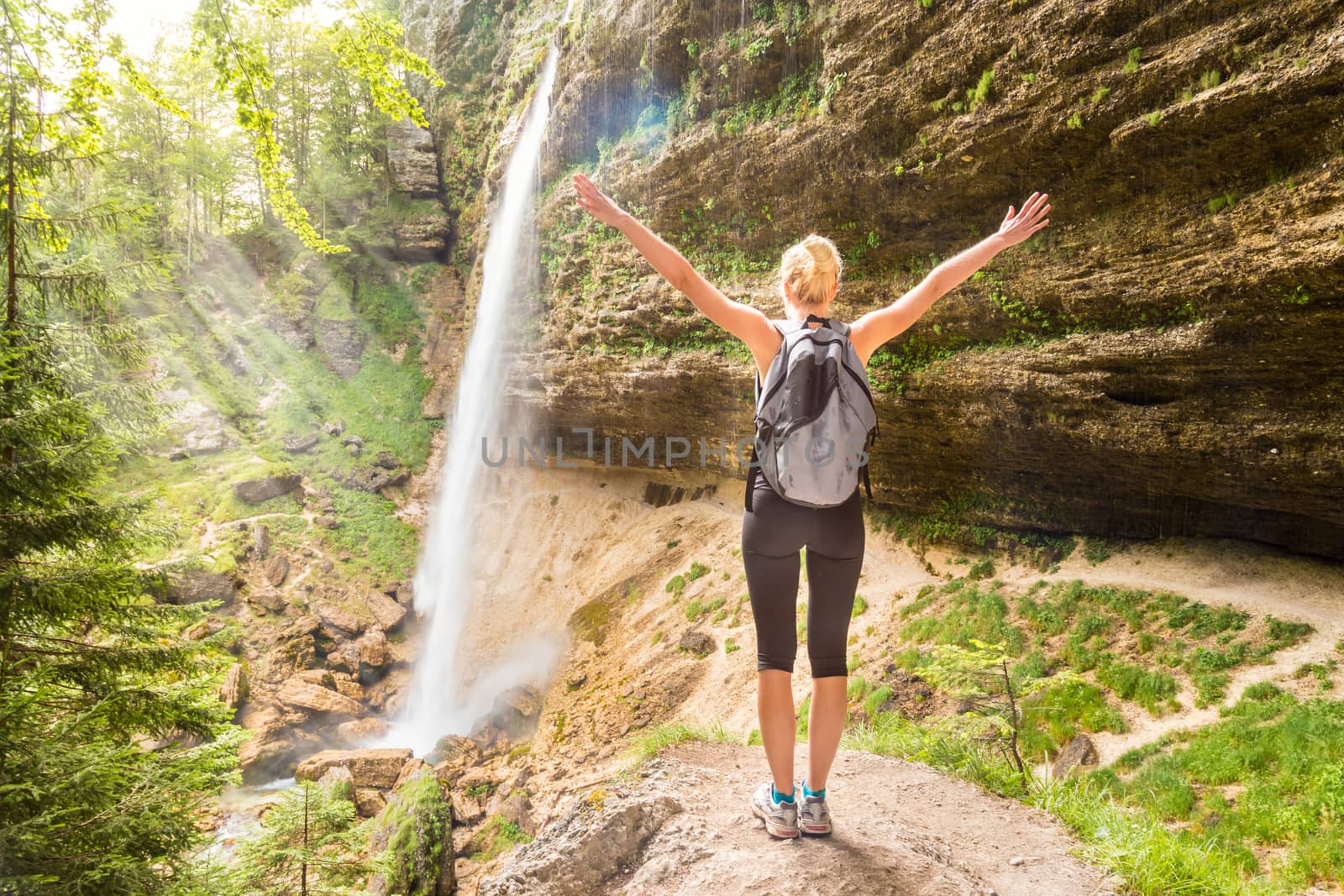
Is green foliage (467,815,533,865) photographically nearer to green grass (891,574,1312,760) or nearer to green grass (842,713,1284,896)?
green grass (891,574,1312,760)

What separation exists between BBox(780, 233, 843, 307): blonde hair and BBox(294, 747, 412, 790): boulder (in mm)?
12409

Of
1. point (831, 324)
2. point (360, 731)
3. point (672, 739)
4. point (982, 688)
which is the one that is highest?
point (831, 324)

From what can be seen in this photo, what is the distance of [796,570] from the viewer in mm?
2441

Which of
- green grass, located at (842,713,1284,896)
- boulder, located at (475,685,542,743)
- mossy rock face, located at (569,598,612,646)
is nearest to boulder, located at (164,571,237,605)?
boulder, located at (475,685,542,743)

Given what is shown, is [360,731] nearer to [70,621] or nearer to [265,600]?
[265,600]

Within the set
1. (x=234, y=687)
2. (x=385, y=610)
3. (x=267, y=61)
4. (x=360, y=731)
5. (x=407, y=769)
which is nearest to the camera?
(x=267, y=61)

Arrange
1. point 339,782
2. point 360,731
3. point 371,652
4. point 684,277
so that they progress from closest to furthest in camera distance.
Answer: point 684,277, point 339,782, point 360,731, point 371,652

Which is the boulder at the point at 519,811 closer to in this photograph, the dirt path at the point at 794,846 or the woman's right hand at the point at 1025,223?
the dirt path at the point at 794,846

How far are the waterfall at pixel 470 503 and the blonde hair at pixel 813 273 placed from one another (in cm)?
1346

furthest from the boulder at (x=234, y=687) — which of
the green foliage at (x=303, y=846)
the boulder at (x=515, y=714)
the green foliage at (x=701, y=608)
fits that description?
the green foliage at (x=701, y=608)

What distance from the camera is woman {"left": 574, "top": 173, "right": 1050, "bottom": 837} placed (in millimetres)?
2379

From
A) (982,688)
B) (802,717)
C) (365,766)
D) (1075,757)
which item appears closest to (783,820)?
(982,688)

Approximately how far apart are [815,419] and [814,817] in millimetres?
1660

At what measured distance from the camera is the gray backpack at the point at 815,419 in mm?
2291
